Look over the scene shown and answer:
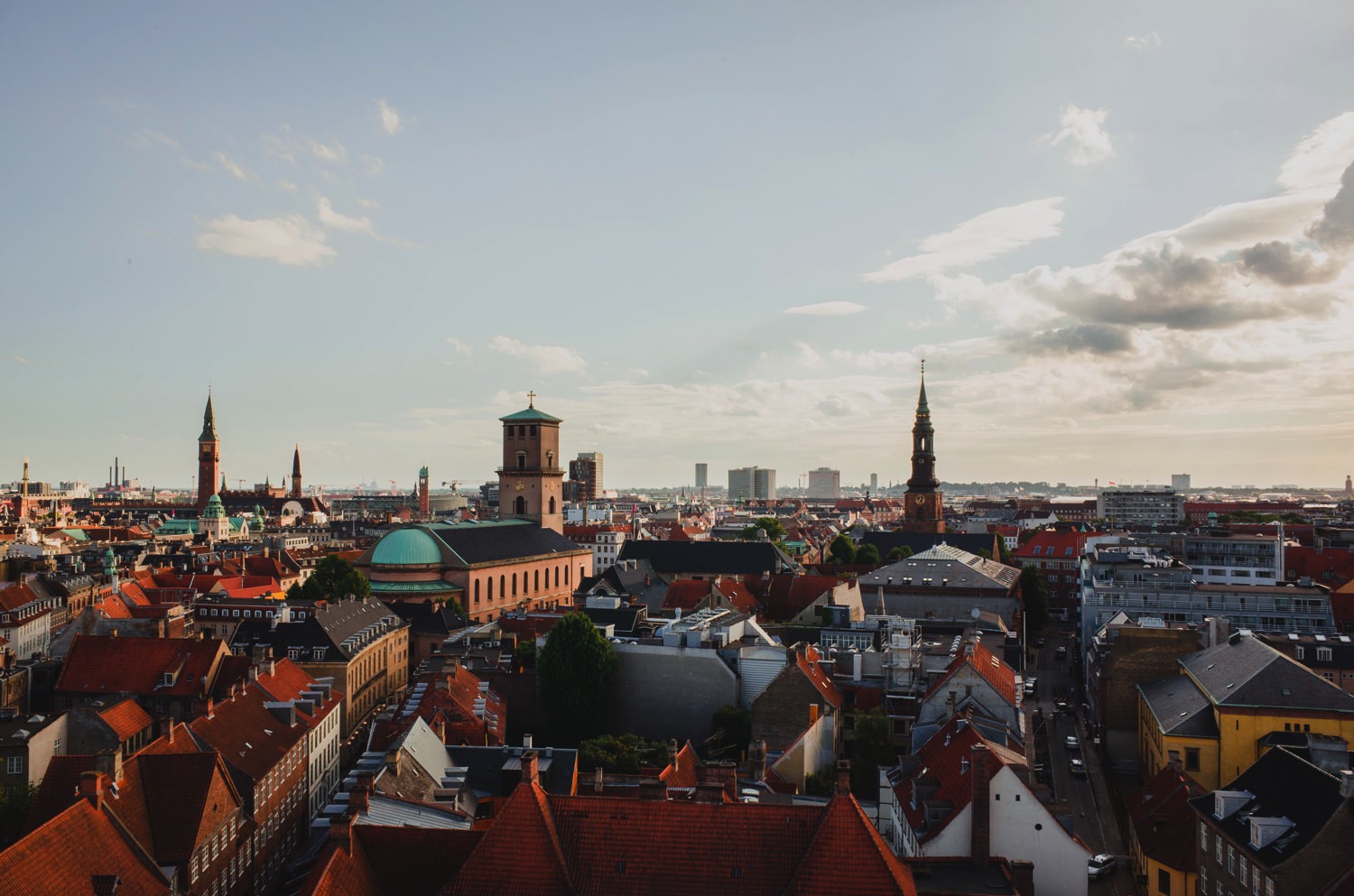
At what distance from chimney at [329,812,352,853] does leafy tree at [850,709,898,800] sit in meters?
31.8

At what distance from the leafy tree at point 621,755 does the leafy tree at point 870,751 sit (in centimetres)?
1022

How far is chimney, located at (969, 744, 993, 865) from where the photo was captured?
128 ft

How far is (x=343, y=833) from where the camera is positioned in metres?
29.1

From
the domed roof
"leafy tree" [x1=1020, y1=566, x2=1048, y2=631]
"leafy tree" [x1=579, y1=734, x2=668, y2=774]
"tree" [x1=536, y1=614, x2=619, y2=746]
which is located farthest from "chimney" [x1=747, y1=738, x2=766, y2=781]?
"leafy tree" [x1=1020, y1=566, x2=1048, y2=631]

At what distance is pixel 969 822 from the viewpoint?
1567 inches

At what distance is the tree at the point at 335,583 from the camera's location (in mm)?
104562

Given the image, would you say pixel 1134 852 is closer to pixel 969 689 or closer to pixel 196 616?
pixel 969 689

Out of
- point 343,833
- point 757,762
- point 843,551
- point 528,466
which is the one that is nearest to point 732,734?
point 757,762

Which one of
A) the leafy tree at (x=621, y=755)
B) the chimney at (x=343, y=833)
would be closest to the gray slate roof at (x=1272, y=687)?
the leafy tree at (x=621, y=755)

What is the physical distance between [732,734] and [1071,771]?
20007 mm

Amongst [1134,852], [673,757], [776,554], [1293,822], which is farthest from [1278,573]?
[673,757]

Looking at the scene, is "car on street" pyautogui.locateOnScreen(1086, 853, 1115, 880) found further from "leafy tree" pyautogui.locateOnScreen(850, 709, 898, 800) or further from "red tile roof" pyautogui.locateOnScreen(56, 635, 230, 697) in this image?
"red tile roof" pyautogui.locateOnScreen(56, 635, 230, 697)

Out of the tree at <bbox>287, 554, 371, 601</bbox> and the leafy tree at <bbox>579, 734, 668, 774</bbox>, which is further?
the tree at <bbox>287, 554, 371, 601</bbox>

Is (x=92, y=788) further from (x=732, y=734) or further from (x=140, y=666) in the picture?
(x=732, y=734)
